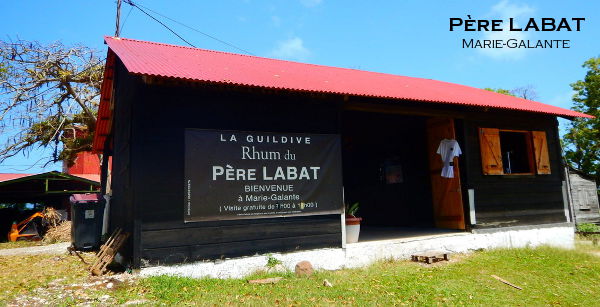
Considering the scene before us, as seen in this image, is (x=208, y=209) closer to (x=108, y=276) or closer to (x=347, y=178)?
(x=108, y=276)

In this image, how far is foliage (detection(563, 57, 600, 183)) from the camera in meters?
26.5

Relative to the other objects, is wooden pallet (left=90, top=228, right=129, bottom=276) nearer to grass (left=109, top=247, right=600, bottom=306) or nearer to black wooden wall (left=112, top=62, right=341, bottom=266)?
black wooden wall (left=112, top=62, right=341, bottom=266)

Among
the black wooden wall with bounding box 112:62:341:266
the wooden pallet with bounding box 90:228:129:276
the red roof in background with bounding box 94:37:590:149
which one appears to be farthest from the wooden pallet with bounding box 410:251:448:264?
the wooden pallet with bounding box 90:228:129:276

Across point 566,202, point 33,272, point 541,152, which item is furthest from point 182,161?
point 566,202

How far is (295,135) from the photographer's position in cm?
731

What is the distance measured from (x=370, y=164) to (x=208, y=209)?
7358 millimetres

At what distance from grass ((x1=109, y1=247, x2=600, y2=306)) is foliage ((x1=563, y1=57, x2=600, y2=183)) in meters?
23.8

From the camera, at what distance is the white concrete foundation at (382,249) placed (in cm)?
635

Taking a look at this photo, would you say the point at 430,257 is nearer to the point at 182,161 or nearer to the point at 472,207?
the point at 472,207

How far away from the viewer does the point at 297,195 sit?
23.4 feet

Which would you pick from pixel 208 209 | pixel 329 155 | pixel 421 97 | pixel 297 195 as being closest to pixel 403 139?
pixel 421 97

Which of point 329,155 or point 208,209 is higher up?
point 329,155

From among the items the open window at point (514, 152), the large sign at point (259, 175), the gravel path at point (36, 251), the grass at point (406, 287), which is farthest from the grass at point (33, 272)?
the open window at point (514, 152)

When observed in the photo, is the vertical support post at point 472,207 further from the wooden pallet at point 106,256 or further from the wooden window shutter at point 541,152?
the wooden pallet at point 106,256
